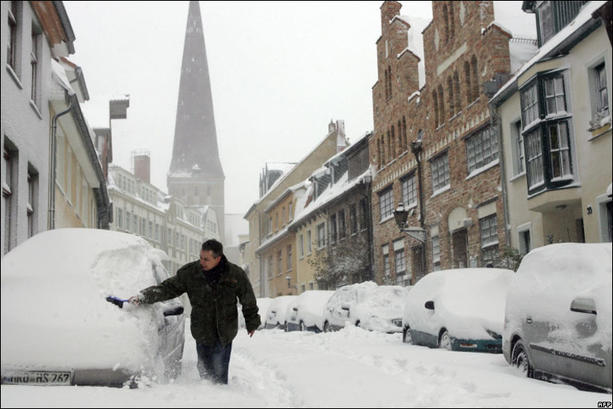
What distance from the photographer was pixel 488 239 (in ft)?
78.7

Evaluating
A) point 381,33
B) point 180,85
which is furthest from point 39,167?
point 180,85

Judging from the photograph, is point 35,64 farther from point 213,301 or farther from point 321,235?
point 321,235

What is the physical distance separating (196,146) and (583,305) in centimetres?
11909

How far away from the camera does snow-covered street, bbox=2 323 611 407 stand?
610 cm

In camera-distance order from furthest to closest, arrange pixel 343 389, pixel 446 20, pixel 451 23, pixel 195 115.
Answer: pixel 195 115, pixel 446 20, pixel 451 23, pixel 343 389

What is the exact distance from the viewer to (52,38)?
1808 cm

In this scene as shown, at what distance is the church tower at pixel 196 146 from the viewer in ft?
383

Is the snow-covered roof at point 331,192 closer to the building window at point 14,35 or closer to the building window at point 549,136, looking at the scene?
the building window at point 549,136

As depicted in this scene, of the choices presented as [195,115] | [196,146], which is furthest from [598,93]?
[196,146]

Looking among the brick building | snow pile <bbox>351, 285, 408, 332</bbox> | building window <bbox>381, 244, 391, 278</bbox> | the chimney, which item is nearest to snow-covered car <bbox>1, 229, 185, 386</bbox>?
snow pile <bbox>351, 285, 408, 332</bbox>

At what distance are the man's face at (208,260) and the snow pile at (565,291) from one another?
11.5 ft

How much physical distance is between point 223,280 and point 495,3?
21.1 metres

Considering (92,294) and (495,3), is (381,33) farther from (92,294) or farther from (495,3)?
(92,294)

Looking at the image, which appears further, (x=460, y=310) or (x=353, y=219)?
(x=353, y=219)
